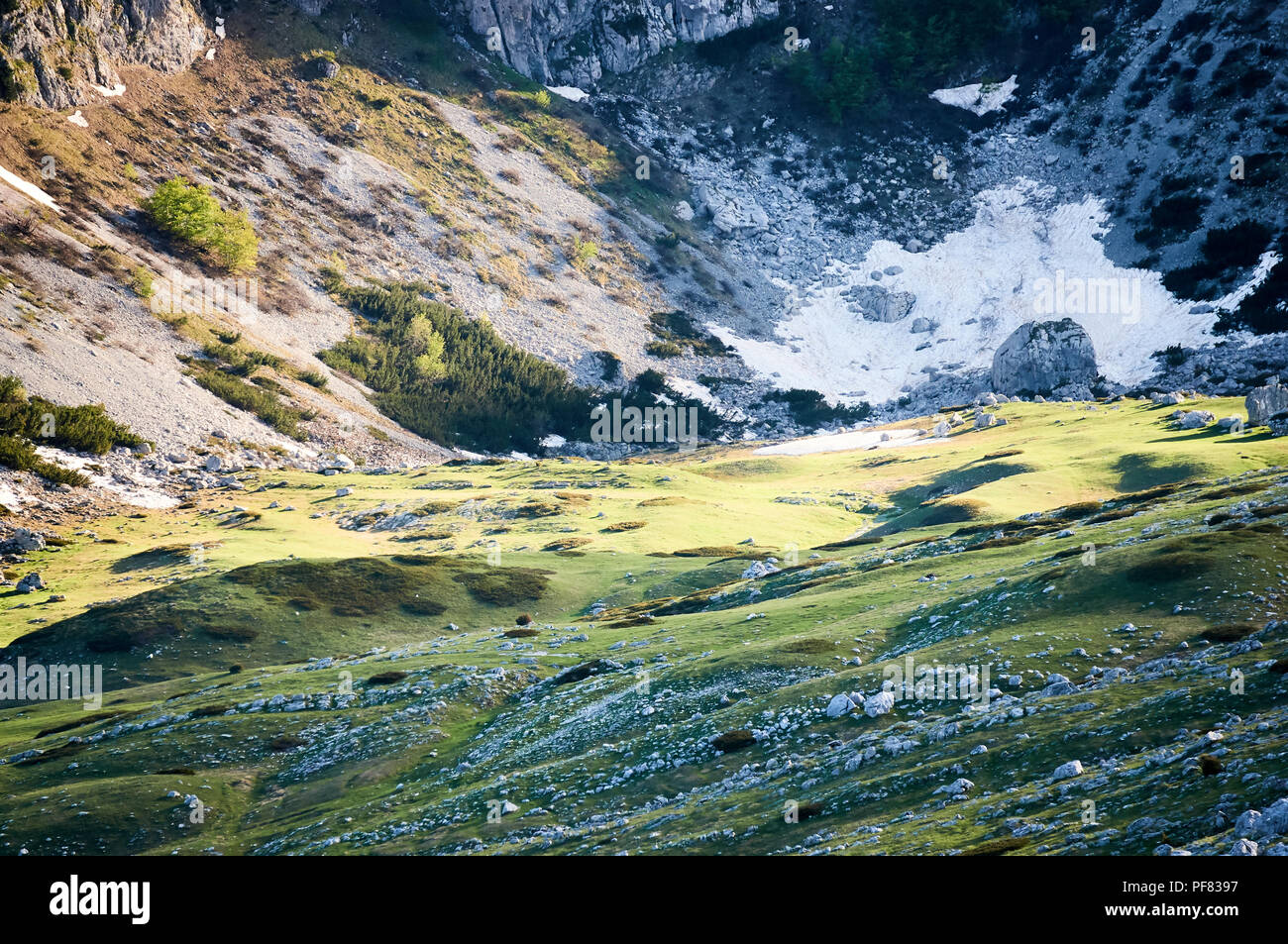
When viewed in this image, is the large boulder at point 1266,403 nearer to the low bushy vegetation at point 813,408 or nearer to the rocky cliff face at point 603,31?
the low bushy vegetation at point 813,408

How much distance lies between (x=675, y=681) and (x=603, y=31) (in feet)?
535

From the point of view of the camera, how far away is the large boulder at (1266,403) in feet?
225

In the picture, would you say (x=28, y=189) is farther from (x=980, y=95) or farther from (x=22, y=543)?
(x=980, y=95)

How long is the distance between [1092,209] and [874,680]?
137m

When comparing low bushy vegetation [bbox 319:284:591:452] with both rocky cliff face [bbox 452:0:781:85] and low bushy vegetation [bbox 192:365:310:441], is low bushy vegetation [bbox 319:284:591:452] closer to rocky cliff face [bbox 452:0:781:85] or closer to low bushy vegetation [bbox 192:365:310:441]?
low bushy vegetation [bbox 192:365:310:441]

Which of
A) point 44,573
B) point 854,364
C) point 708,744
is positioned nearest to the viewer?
point 708,744

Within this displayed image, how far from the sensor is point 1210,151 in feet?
438

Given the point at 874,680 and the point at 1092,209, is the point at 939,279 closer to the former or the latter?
the point at 1092,209

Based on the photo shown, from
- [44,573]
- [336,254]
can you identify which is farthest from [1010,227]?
[44,573]

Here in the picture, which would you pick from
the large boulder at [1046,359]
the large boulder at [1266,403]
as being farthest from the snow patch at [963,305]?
the large boulder at [1266,403]

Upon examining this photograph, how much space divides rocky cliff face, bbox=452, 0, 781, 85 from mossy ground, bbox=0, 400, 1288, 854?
4917 inches

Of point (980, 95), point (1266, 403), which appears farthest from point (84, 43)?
point (1266, 403)

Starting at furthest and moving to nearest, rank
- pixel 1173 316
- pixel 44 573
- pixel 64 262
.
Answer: pixel 1173 316 → pixel 64 262 → pixel 44 573

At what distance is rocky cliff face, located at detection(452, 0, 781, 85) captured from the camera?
565 ft
